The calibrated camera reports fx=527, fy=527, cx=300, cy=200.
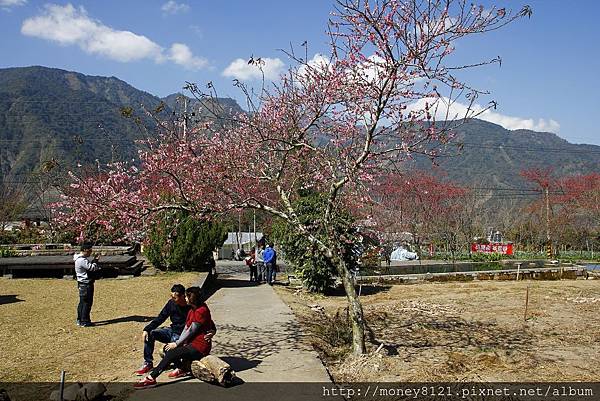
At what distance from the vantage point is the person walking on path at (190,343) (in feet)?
18.1

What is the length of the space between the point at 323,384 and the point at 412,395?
911 mm

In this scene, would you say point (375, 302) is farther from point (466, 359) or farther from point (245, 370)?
point (245, 370)

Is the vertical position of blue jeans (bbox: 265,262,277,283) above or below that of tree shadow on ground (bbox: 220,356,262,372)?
above

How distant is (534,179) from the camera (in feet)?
126

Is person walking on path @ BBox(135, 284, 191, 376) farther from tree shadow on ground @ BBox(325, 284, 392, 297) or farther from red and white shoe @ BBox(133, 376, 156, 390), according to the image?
tree shadow on ground @ BBox(325, 284, 392, 297)

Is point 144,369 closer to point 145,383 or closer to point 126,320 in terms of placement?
point 145,383

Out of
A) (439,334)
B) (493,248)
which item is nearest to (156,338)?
(439,334)

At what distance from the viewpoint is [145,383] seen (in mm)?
5395

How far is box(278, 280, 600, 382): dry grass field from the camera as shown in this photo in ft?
19.5

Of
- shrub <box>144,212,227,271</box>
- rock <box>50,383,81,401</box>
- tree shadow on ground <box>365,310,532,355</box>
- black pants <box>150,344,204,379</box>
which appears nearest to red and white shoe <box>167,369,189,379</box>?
black pants <box>150,344,204,379</box>

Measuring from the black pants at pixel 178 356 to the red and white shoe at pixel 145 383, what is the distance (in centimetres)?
6

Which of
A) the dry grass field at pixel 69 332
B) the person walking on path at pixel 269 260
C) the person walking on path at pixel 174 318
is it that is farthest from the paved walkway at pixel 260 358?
the person walking on path at pixel 269 260

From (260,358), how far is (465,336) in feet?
10.6

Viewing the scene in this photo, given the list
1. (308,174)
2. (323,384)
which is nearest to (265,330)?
(308,174)
